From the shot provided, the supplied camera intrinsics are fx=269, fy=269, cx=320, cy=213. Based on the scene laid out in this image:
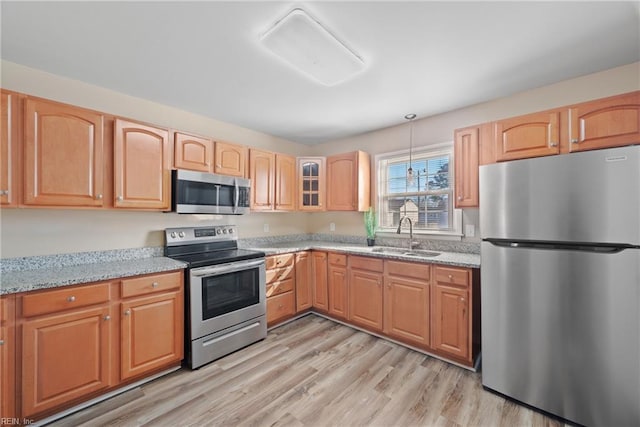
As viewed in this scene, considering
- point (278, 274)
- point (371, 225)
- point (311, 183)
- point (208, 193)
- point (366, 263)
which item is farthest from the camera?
point (311, 183)

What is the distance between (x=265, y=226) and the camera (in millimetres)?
3840

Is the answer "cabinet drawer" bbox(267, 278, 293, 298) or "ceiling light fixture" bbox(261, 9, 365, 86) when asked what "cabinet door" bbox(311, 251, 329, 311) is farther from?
"ceiling light fixture" bbox(261, 9, 365, 86)

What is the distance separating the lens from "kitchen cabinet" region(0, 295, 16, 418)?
1.56 meters

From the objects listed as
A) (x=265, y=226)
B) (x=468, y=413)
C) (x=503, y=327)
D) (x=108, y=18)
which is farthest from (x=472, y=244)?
(x=108, y=18)

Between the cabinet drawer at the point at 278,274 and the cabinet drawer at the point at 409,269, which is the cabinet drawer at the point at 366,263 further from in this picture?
the cabinet drawer at the point at 278,274

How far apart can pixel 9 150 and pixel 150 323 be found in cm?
151

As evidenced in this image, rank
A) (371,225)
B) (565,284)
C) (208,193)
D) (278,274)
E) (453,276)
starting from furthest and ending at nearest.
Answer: (371,225) < (278,274) < (208,193) < (453,276) < (565,284)

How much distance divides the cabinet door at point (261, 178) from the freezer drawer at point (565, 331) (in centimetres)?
244

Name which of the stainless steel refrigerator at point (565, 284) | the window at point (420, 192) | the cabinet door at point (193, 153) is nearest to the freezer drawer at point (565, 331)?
the stainless steel refrigerator at point (565, 284)

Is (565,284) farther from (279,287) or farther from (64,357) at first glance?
(64,357)

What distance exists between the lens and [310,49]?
1.84m

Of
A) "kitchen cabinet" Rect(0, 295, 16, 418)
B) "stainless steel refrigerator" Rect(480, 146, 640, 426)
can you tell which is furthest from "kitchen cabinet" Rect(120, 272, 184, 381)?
"stainless steel refrigerator" Rect(480, 146, 640, 426)

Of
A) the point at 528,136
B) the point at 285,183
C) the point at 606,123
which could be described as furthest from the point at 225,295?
the point at 606,123

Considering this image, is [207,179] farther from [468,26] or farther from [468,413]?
[468,413]
